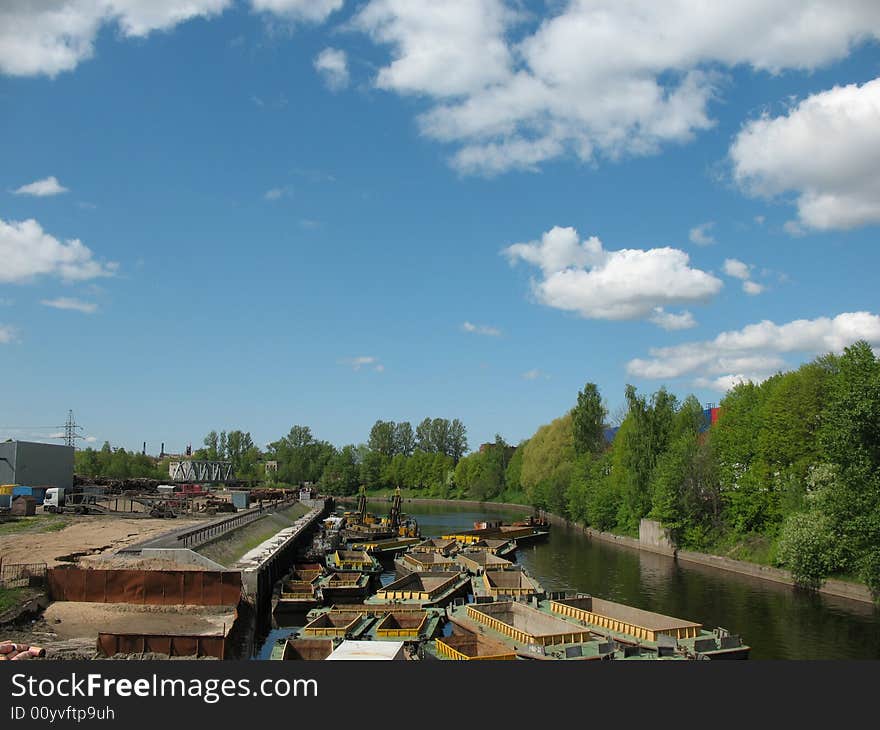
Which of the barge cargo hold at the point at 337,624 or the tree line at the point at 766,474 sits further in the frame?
the tree line at the point at 766,474

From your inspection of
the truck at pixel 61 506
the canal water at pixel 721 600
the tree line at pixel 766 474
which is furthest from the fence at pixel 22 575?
the tree line at pixel 766 474

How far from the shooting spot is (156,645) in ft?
94.0

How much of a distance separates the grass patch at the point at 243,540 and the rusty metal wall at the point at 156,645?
19773mm

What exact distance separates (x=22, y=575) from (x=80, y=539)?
76.4 ft

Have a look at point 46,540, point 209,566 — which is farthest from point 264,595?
point 46,540

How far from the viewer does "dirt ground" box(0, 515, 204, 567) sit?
169ft

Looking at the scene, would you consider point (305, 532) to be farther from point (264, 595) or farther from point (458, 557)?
point (264, 595)

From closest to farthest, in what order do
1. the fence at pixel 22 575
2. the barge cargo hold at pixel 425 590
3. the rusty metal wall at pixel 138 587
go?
1. the fence at pixel 22 575
2. the rusty metal wall at pixel 138 587
3. the barge cargo hold at pixel 425 590

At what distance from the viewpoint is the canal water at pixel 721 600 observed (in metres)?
37.3

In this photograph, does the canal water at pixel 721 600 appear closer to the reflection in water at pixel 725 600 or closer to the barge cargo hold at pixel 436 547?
the reflection in water at pixel 725 600

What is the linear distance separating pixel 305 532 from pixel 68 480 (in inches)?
1998

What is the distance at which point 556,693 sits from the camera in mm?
15312

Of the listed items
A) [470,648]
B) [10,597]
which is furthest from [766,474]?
[10,597]

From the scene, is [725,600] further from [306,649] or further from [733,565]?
[306,649]
